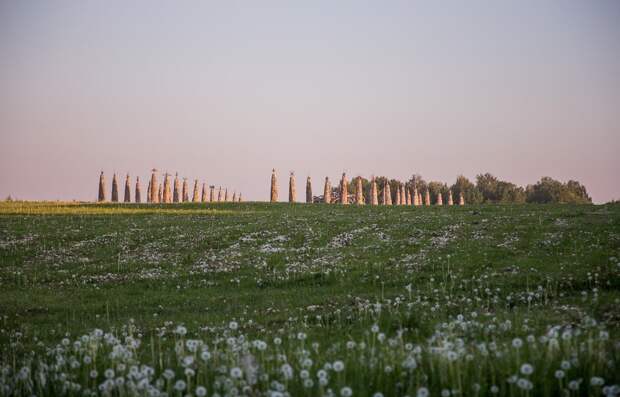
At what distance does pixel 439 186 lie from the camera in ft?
552

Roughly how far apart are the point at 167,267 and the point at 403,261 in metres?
11.1

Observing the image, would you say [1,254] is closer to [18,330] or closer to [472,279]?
[18,330]

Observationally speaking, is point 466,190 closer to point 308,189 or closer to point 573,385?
point 308,189

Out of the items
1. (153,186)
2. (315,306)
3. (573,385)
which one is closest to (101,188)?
(153,186)

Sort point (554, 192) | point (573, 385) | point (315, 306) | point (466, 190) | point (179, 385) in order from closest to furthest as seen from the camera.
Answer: point (573, 385) < point (179, 385) < point (315, 306) < point (554, 192) < point (466, 190)

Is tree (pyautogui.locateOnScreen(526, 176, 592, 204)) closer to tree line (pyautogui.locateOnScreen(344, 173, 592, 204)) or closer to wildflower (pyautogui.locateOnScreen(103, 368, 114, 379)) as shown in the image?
tree line (pyautogui.locateOnScreen(344, 173, 592, 204))

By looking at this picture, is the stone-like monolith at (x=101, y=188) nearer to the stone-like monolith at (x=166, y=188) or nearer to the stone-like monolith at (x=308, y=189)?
the stone-like monolith at (x=166, y=188)

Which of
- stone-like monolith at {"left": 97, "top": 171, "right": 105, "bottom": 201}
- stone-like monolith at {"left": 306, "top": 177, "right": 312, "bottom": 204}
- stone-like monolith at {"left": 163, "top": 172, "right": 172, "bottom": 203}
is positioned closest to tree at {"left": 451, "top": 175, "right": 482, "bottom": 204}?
stone-like monolith at {"left": 306, "top": 177, "right": 312, "bottom": 204}

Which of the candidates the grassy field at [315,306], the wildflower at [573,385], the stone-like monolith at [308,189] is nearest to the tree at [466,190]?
the stone-like monolith at [308,189]

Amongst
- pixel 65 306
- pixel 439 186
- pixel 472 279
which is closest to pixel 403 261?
pixel 472 279

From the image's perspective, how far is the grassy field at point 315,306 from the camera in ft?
24.8

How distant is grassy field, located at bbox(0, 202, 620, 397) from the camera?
7570mm

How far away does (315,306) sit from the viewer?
57.0ft

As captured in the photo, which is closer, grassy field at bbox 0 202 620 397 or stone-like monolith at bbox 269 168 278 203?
grassy field at bbox 0 202 620 397
